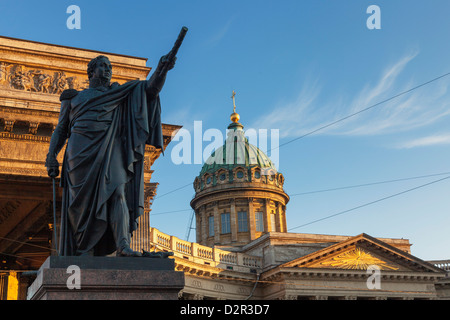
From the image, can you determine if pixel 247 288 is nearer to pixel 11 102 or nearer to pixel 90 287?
pixel 11 102

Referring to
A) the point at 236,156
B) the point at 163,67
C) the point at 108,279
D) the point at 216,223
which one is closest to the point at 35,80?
the point at 163,67

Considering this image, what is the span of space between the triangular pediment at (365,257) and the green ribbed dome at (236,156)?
20.6 meters

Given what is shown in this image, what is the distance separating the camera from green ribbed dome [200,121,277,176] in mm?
64375

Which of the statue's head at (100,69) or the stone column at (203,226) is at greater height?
the stone column at (203,226)

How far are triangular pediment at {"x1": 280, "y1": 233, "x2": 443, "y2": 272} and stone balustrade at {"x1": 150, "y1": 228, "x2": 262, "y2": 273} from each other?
479 centimetres

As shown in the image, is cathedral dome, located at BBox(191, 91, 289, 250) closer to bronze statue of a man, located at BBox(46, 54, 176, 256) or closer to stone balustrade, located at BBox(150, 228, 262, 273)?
stone balustrade, located at BBox(150, 228, 262, 273)

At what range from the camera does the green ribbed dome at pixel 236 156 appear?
6438 cm

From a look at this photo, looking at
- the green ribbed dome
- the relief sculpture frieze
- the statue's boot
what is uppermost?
the green ribbed dome

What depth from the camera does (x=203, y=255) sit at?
3850cm

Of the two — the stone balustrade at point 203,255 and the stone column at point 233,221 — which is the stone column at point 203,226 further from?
the stone balustrade at point 203,255

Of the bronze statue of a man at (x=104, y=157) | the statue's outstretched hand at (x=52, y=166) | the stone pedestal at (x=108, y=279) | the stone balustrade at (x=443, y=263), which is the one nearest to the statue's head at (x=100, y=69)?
the bronze statue of a man at (x=104, y=157)

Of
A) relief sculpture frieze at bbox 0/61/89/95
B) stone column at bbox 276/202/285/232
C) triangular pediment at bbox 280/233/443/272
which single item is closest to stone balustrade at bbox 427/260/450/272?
triangular pediment at bbox 280/233/443/272

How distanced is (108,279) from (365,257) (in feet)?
142

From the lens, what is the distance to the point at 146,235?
57.1ft
